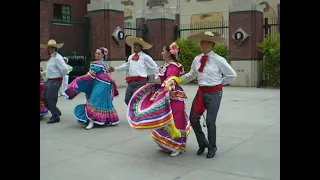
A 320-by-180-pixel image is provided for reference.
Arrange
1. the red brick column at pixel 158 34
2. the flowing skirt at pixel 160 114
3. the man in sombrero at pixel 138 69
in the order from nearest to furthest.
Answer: the flowing skirt at pixel 160 114, the man in sombrero at pixel 138 69, the red brick column at pixel 158 34

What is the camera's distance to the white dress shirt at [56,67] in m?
8.72

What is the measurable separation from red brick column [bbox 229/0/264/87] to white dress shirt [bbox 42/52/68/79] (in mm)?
10244

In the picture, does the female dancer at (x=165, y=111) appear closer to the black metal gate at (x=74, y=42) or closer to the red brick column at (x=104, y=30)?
the black metal gate at (x=74, y=42)

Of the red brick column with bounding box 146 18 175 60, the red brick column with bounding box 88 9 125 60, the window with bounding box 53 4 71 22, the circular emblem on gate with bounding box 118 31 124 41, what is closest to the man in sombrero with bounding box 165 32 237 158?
the red brick column with bounding box 88 9 125 60

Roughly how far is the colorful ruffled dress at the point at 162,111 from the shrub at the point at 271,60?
11076mm

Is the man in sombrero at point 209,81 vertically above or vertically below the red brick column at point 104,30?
below

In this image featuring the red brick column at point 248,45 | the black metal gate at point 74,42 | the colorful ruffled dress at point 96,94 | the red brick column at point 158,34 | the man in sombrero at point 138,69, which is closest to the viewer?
the colorful ruffled dress at point 96,94

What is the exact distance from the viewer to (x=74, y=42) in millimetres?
18734

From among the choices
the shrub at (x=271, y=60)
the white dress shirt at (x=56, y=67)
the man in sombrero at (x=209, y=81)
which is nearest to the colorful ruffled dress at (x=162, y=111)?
the man in sombrero at (x=209, y=81)

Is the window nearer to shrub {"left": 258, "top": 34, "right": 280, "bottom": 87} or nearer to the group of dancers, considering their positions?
shrub {"left": 258, "top": 34, "right": 280, "bottom": 87}

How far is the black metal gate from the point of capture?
16.7 meters
